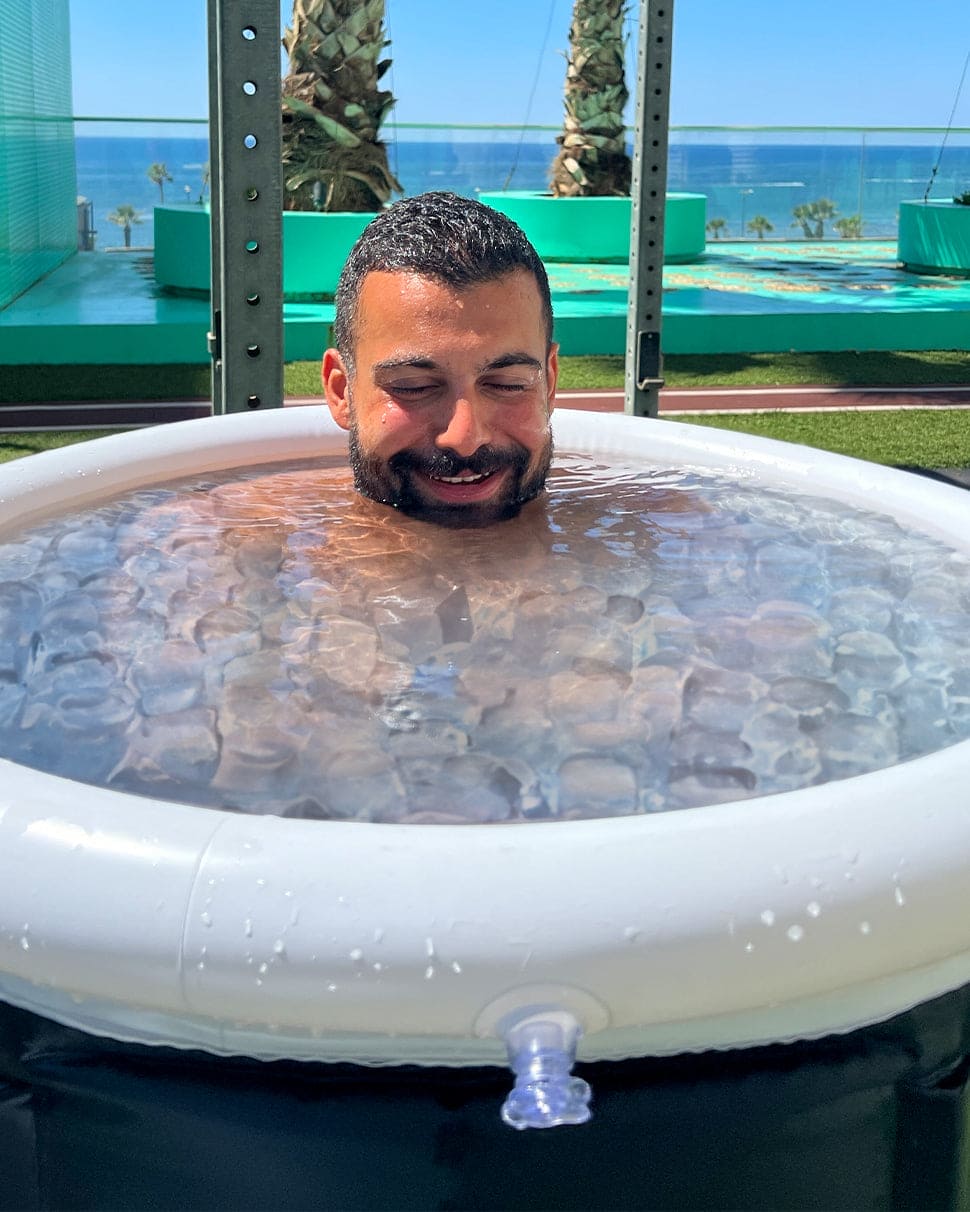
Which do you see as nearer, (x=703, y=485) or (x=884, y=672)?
(x=884, y=672)

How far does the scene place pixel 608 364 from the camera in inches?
370

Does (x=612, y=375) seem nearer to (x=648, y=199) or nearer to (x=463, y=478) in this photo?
(x=648, y=199)

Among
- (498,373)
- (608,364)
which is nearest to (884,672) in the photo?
(498,373)

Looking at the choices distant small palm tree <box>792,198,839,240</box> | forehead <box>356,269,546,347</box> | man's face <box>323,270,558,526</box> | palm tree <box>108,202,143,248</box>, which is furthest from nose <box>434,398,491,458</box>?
distant small palm tree <box>792,198,839,240</box>

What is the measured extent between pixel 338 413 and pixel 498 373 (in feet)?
1.73

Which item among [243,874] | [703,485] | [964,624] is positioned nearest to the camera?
[243,874]

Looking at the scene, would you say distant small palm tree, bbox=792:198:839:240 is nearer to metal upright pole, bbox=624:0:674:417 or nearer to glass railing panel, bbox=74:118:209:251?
glass railing panel, bbox=74:118:209:251

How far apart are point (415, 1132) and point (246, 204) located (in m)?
2.77

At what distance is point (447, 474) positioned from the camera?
2406mm

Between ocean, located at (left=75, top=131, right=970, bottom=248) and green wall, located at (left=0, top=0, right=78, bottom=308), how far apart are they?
0.70 metres

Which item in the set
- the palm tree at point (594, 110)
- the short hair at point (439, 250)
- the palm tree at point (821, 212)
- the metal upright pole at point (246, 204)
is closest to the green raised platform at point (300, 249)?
the palm tree at point (594, 110)

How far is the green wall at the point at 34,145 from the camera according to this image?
11484 mm

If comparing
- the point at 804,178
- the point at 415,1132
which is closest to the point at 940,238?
the point at 804,178

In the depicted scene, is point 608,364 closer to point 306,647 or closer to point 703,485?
point 703,485
